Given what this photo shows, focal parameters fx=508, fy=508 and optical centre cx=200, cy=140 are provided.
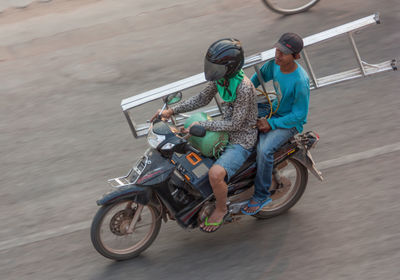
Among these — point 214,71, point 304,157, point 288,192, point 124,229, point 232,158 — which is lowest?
point 288,192

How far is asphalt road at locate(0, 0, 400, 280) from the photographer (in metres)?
4.73

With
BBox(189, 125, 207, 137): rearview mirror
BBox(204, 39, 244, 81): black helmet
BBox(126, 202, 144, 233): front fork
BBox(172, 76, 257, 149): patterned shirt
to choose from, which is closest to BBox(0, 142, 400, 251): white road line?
BBox(126, 202, 144, 233): front fork

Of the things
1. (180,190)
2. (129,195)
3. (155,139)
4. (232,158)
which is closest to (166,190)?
(180,190)

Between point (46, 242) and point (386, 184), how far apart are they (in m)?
3.56

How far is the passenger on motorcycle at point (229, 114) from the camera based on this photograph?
14.1 feet

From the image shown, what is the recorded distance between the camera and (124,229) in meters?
4.70

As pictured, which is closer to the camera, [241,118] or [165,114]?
[241,118]

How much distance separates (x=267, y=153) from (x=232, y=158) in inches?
12.7

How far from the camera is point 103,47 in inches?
342

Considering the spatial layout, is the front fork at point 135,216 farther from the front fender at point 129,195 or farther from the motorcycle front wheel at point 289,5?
the motorcycle front wheel at point 289,5

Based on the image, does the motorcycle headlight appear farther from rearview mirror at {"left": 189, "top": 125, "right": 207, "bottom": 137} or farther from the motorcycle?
rearview mirror at {"left": 189, "top": 125, "right": 207, "bottom": 137}

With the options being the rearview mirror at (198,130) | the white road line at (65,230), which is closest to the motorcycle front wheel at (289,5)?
the white road line at (65,230)

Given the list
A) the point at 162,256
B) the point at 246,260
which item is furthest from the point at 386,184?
the point at 162,256

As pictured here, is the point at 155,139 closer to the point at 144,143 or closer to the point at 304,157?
the point at 304,157
